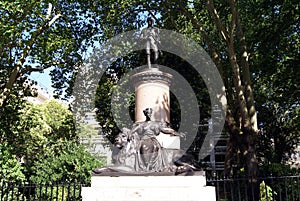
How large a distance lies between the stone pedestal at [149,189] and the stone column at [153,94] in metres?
3.45

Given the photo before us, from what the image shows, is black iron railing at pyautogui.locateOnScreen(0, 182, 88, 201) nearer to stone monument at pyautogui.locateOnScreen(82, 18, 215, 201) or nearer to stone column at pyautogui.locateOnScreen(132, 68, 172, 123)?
stone monument at pyautogui.locateOnScreen(82, 18, 215, 201)

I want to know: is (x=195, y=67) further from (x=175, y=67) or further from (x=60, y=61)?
(x=60, y=61)

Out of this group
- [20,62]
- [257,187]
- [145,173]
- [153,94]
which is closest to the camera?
[145,173]

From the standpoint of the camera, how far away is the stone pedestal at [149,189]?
7660 millimetres

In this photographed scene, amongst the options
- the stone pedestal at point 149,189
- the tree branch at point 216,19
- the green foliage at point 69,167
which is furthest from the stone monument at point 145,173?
the green foliage at point 69,167

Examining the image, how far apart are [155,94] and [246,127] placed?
402 centimetres

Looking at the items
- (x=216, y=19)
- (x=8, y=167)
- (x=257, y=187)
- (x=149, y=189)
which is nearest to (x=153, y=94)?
(x=149, y=189)

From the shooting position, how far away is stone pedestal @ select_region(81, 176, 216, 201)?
7660 mm

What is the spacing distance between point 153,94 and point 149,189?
423 cm

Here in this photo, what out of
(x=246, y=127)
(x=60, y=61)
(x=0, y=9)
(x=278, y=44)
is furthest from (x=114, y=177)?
(x=278, y=44)

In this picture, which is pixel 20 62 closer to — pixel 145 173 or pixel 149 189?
pixel 145 173

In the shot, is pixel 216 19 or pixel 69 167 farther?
pixel 69 167

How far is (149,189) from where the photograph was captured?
7.75 m

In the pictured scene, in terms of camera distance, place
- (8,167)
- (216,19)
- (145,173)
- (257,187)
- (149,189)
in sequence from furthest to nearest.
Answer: (8,167), (216,19), (257,187), (145,173), (149,189)
